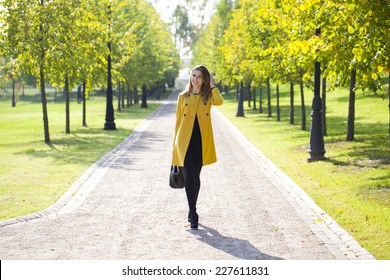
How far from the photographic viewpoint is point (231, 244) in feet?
25.9

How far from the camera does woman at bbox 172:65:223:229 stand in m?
8.62

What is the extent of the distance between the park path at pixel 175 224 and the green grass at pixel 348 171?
294 mm

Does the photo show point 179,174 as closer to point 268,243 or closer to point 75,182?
point 268,243

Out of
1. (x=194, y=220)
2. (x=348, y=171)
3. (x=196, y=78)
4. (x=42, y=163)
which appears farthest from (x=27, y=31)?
(x=194, y=220)

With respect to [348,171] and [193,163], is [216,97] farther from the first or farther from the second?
[348,171]

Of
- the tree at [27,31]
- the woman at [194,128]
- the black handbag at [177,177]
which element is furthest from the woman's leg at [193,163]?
the tree at [27,31]

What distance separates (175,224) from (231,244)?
138 centimetres

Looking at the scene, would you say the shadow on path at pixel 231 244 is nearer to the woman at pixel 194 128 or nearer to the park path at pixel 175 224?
the park path at pixel 175 224

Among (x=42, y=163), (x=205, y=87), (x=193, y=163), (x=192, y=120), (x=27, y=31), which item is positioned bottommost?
(x=42, y=163)

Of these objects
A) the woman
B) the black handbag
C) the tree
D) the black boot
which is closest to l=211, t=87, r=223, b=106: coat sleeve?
the woman

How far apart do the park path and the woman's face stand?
76.8 inches

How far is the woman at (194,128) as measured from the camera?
8.62 meters

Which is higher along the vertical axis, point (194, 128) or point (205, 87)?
point (205, 87)

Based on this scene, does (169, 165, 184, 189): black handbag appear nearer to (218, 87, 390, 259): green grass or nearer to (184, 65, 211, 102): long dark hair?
(184, 65, 211, 102): long dark hair
